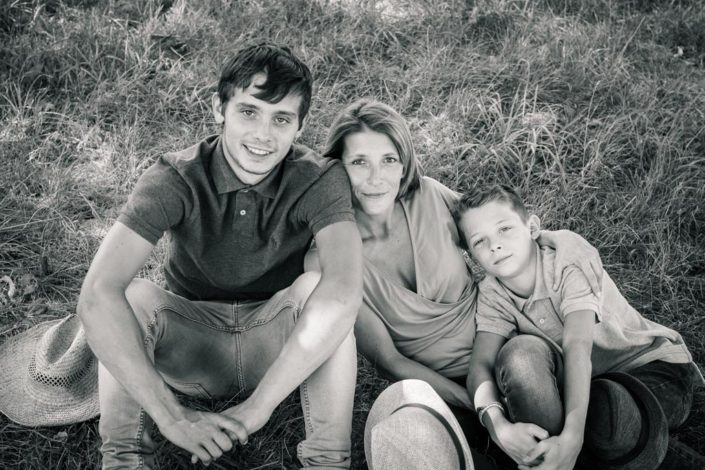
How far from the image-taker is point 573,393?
80.2 inches

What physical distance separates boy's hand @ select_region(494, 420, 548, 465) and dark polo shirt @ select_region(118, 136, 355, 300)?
86 cm

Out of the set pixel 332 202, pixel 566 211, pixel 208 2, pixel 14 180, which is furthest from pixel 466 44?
pixel 14 180

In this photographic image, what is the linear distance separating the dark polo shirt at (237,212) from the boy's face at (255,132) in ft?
0.14

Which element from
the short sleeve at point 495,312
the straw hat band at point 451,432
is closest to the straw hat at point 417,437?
the straw hat band at point 451,432

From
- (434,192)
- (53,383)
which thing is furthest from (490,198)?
(53,383)

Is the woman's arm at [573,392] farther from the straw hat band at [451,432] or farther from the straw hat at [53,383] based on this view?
the straw hat at [53,383]

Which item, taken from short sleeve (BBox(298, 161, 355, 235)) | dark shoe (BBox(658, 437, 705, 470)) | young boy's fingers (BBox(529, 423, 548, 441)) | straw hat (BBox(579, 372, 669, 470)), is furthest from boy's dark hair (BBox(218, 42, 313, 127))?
dark shoe (BBox(658, 437, 705, 470))

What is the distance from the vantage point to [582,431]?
198 centimetres

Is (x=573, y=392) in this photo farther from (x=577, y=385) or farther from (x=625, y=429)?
(x=625, y=429)

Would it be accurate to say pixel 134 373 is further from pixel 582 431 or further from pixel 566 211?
pixel 566 211

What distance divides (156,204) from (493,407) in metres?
1.28

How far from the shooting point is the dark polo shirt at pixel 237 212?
215cm

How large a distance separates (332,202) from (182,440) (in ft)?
2.94

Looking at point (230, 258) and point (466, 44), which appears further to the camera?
point (466, 44)
